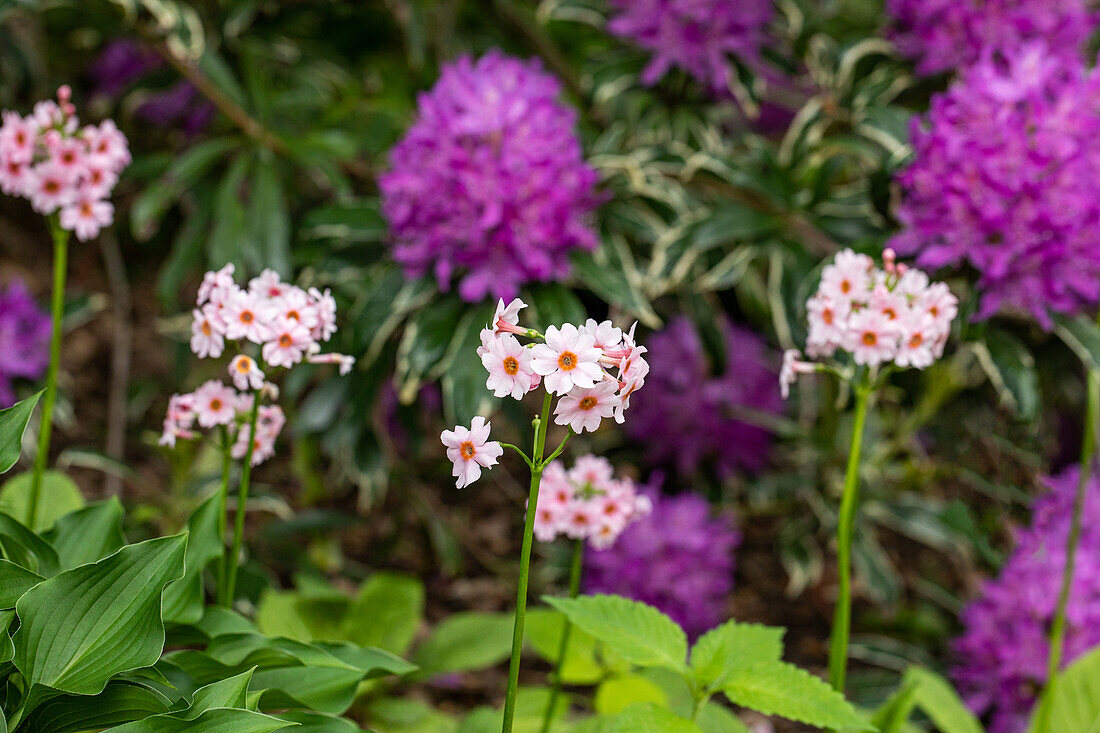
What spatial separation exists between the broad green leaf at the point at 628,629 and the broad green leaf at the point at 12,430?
53 centimetres

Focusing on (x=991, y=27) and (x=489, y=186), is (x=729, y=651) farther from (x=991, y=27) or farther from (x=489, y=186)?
(x=991, y=27)

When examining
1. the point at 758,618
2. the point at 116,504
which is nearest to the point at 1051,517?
the point at 758,618

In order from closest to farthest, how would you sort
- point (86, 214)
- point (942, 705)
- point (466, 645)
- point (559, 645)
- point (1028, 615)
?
point (86, 214), point (559, 645), point (942, 705), point (466, 645), point (1028, 615)

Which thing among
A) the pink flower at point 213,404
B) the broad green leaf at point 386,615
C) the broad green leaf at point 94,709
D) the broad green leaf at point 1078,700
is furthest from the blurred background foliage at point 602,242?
the broad green leaf at point 94,709

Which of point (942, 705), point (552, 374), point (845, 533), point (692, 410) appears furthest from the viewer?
point (692, 410)

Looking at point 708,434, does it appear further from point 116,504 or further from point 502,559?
point 116,504

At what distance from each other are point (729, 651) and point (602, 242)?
860 mm

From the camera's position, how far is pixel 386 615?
Answer: 1541mm

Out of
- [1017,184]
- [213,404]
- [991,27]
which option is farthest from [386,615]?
[991,27]

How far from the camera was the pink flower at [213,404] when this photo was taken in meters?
1.00

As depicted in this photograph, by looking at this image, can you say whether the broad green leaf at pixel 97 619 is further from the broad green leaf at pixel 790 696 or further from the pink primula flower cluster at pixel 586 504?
the broad green leaf at pixel 790 696

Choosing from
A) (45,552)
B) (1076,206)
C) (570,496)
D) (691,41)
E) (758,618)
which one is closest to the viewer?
(45,552)

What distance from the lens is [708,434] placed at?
2.17 metres

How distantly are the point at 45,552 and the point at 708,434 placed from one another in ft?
4.89
